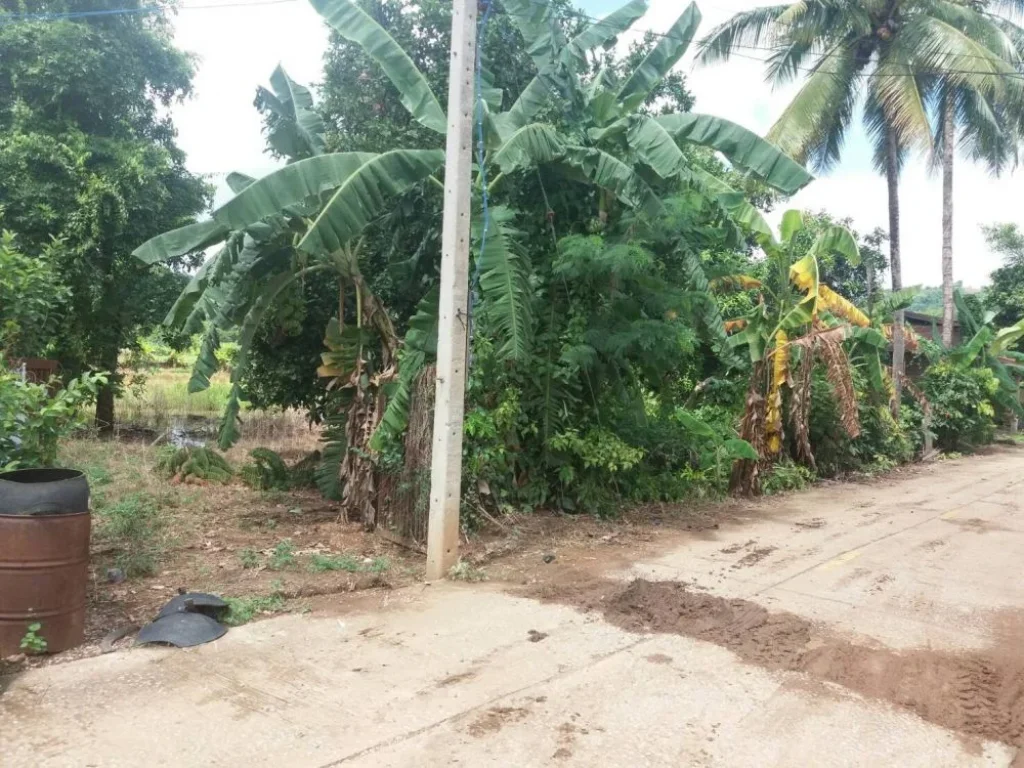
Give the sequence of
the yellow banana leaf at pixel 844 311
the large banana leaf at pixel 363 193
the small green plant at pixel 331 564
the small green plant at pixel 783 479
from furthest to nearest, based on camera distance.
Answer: the yellow banana leaf at pixel 844 311 < the small green plant at pixel 783 479 < the large banana leaf at pixel 363 193 < the small green plant at pixel 331 564

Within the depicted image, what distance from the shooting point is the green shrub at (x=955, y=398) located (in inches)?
772

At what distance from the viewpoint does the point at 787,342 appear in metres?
12.9

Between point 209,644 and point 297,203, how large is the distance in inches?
170

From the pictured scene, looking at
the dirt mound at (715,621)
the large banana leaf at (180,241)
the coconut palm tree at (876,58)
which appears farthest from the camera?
the coconut palm tree at (876,58)

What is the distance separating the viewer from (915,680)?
197 inches

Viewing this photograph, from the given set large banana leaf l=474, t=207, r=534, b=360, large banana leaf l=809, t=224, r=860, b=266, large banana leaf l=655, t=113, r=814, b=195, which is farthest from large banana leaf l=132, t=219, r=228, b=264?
large banana leaf l=809, t=224, r=860, b=266

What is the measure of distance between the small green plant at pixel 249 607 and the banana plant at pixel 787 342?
329 inches

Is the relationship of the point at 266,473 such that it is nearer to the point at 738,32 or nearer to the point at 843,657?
the point at 843,657

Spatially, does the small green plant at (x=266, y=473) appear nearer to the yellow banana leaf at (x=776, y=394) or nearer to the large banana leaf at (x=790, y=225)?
the yellow banana leaf at (x=776, y=394)

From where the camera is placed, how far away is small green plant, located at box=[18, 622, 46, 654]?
4917 mm

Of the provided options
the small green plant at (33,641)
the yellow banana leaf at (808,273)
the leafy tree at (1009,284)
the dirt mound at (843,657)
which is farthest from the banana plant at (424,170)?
the leafy tree at (1009,284)

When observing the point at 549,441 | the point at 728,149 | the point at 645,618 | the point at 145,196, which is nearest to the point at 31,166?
the point at 145,196

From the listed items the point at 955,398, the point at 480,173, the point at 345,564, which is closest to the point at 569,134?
the point at 480,173

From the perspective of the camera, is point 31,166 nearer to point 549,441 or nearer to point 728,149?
point 549,441
